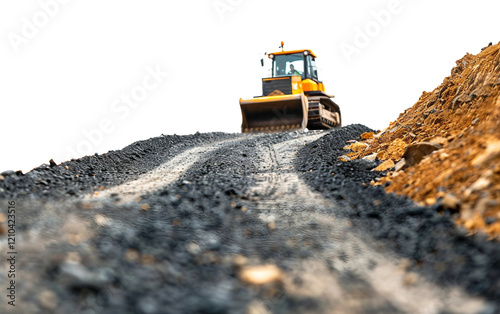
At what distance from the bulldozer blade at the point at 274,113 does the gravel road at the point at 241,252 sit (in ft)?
29.6

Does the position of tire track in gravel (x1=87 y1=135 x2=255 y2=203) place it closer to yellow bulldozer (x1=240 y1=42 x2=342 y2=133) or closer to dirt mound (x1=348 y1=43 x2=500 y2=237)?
yellow bulldozer (x1=240 y1=42 x2=342 y2=133)

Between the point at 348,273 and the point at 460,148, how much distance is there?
3.54 metres

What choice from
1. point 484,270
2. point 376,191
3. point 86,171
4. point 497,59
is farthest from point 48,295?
point 497,59

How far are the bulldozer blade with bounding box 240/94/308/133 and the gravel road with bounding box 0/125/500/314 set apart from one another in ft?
29.6

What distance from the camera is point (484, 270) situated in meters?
3.40

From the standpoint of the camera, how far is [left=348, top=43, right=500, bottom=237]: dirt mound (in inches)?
175

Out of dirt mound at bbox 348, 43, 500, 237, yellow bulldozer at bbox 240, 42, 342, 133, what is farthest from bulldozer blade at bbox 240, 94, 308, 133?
dirt mound at bbox 348, 43, 500, 237

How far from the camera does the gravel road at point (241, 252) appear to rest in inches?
121

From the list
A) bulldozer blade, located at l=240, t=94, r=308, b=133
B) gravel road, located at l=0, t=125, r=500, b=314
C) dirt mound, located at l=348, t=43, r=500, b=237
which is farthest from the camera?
bulldozer blade, located at l=240, t=94, r=308, b=133

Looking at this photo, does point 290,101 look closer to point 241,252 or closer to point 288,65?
point 288,65

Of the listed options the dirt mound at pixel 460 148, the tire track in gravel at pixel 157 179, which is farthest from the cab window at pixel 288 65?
the dirt mound at pixel 460 148

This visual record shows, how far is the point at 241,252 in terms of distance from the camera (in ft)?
13.3

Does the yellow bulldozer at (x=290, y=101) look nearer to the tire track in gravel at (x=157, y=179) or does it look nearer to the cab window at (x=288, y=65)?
the cab window at (x=288, y=65)

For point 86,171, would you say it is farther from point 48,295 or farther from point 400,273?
point 400,273
